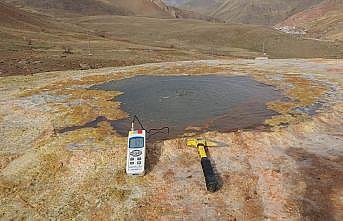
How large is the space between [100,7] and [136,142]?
172 metres

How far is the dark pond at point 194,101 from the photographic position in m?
14.8

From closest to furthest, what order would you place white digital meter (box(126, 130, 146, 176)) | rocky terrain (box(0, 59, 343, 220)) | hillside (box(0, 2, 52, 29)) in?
rocky terrain (box(0, 59, 343, 220)) → white digital meter (box(126, 130, 146, 176)) → hillside (box(0, 2, 52, 29))

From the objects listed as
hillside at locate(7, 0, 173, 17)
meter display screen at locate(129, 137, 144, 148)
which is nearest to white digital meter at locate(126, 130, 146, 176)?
meter display screen at locate(129, 137, 144, 148)

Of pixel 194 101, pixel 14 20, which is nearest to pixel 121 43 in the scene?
pixel 14 20

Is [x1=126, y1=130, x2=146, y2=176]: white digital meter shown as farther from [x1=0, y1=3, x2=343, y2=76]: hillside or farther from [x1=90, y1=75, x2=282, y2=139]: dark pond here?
[x1=0, y1=3, x2=343, y2=76]: hillside

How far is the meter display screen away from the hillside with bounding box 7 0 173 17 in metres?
144

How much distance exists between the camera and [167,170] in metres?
11.0

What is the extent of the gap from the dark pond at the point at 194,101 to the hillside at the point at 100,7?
441 ft

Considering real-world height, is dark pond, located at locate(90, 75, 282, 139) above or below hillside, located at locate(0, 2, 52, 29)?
below

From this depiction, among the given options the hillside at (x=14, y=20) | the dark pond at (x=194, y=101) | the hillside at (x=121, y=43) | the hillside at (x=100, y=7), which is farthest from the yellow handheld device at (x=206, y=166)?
the hillside at (x=100, y=7)

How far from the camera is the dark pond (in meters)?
14.8

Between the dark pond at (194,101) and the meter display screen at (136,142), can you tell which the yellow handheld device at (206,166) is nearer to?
the dark pond at (194,101)

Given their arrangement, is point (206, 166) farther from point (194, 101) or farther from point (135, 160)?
point (194, 101)

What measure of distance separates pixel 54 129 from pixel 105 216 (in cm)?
610
